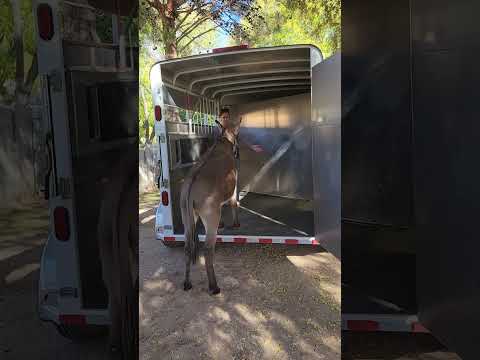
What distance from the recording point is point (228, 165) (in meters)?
1.64

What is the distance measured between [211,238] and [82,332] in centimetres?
60

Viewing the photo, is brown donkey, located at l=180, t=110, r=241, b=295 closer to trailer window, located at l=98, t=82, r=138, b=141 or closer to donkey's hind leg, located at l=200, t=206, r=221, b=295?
donkey's hind leg, located at l=200, t=206, r=221, b=295

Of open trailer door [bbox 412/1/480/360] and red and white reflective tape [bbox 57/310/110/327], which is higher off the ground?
open trailer door [bbox 412/1/480/360]

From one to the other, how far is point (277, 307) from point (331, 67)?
1030 mm

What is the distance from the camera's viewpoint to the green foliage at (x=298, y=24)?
1.16 m

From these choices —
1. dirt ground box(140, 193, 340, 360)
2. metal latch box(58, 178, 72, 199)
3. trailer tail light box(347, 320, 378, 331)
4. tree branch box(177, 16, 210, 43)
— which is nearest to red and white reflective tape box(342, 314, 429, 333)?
trailer tail light box(347, 320, 378, 331)

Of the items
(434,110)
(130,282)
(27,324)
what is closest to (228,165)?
(130,282)

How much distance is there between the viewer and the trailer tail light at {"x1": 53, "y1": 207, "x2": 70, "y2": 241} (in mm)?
1014

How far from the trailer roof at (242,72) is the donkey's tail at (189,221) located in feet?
1.84

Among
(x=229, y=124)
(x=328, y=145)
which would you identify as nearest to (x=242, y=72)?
(x=229, y=124)

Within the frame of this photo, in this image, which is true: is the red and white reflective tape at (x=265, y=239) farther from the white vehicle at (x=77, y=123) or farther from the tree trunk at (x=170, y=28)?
the tree trunk at (x=170, y=28)

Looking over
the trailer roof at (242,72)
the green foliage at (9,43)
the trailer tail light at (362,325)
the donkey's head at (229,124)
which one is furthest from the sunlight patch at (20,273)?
the trailer tail light at (362,325)

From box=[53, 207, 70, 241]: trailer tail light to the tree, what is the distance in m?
0.74

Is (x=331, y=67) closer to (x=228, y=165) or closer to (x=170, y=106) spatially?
(x=228, y=165)
